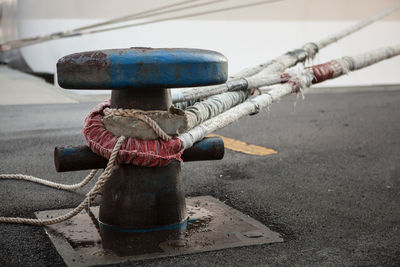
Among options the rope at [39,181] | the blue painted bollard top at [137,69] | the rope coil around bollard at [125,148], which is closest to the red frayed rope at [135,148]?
the rope coil around bollard at [125,148]

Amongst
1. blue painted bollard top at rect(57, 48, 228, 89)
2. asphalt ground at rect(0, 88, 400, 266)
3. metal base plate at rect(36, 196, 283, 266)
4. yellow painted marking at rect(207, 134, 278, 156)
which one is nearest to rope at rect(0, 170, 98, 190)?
asphalt ground at rect(0, 88, 400, 266)

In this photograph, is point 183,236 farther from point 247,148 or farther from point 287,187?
point 247,148

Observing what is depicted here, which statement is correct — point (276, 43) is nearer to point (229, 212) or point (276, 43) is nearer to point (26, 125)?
point (26, 125)

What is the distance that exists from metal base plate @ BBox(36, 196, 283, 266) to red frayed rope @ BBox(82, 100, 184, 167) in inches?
12.5

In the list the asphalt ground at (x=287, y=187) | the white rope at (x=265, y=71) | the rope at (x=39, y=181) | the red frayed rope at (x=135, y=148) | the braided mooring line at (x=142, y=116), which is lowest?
the asphalt ground at (x=287, y=187)

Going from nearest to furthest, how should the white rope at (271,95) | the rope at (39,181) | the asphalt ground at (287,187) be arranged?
the asphalt ground at (287,187) < the white rope at (271,95) < the rope at (39,181)

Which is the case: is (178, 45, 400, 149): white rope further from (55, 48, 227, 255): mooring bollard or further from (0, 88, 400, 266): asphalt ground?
(0, 88, 400, 266): asphalt ground

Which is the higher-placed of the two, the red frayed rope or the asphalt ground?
the red frayed rope

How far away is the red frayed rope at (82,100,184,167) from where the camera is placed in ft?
7.41

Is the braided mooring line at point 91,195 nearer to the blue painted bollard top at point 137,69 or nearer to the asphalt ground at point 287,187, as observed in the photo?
the asphalt ground at point 287,187

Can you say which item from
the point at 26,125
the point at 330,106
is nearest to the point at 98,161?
the point at 26,125

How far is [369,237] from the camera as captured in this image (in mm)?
2406

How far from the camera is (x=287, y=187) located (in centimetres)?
324

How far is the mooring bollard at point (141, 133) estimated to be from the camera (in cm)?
210
